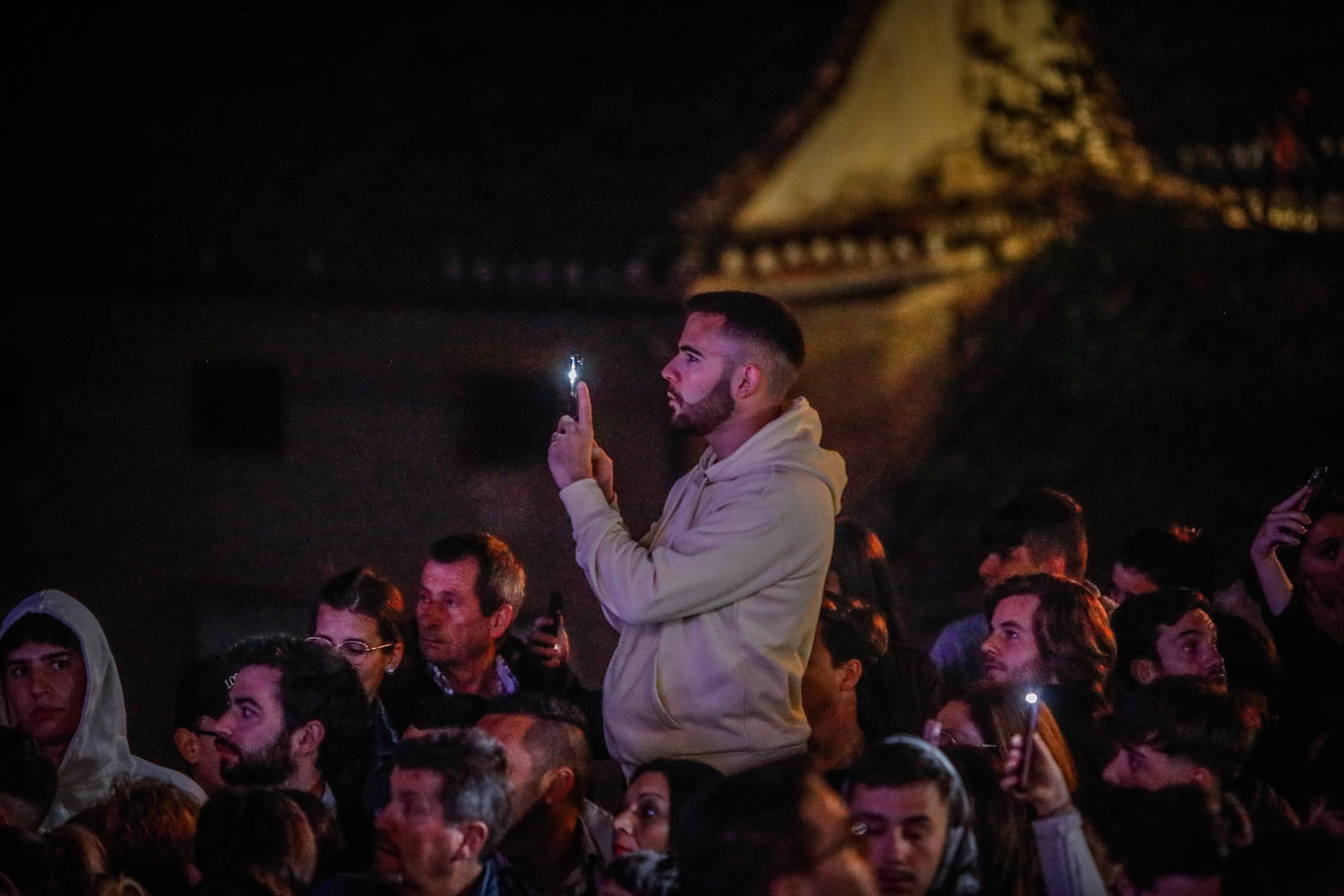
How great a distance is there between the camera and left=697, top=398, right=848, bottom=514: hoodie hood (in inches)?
179

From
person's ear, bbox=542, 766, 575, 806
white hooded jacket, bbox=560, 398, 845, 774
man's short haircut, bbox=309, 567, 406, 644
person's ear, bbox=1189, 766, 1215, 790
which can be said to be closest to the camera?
white hooded jacket, bbox=560, 398, 845, 774

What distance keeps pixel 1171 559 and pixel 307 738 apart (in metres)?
3.10

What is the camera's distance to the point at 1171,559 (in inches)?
244

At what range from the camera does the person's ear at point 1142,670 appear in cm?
550

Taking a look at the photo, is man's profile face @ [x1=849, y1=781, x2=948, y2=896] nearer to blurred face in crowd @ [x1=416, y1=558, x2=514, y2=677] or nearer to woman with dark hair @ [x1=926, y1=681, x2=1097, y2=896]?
woman with dark hair @ [x1=926, y1=681, x2=1097, y2=896]

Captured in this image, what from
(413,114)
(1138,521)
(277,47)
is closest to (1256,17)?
(1138,521)

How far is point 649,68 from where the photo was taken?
44.3 feet

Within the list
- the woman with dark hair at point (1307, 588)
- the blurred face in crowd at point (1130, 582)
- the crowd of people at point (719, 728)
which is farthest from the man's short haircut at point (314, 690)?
the woman with dark hair at point (1307, 588)

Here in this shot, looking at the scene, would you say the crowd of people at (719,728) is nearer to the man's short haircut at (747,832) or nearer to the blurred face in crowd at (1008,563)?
the man's short haircut at (747,832)

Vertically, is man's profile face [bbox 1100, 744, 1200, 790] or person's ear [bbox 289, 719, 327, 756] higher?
person's ear [bbox 289, 719, 327, 756]

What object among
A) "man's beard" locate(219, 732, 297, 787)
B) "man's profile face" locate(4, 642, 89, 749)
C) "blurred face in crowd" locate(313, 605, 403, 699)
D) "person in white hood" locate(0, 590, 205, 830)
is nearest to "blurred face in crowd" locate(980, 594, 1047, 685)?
"blurred face in crowd" locate(313, 605, 403, 699)

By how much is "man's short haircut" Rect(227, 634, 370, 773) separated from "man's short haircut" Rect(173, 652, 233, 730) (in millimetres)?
92

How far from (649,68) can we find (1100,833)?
10.1 m

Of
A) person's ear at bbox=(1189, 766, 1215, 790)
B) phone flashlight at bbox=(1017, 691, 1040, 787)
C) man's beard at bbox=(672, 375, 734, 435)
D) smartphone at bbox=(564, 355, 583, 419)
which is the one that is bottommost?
person's ear at bbox=(1189, 766, 1215, 790)
